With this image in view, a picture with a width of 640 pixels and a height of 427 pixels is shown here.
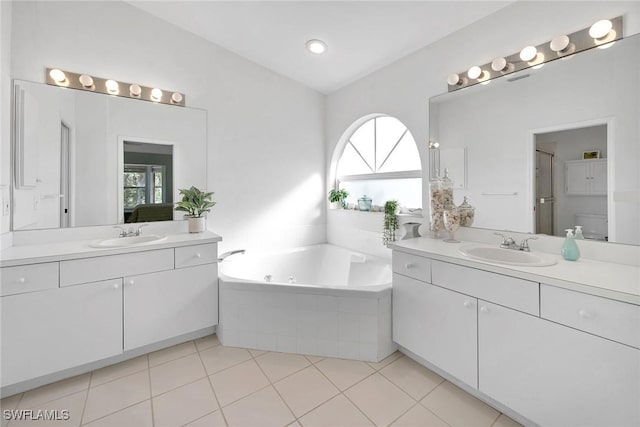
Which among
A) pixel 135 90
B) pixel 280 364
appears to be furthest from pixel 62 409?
pixel 135 90

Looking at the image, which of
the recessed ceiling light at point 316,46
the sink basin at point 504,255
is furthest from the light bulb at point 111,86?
the sink basin at point 504,255

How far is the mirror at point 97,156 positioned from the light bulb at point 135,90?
74 mm

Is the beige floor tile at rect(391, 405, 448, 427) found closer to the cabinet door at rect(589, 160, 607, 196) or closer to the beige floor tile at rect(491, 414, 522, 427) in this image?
the beige floor tile at rect(491, 414, 522, 427)

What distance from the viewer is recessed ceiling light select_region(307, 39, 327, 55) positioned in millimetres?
2474

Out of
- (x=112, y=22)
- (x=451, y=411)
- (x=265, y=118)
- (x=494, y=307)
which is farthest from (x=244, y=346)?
(x=112, y=22)

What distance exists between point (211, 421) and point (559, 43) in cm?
281

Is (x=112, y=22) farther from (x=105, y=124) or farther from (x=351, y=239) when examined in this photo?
(x=351, y=239)

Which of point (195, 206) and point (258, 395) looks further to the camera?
point (195, 206)

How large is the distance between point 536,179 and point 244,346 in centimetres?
229

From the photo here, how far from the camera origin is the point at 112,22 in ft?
7.47

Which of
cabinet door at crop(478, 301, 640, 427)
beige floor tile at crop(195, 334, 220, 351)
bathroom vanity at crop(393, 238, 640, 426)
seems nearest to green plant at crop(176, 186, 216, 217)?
beige floor tile at crop(195, 334, 220, 351)

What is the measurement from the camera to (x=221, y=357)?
78.5 inches

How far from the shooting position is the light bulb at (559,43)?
5.18 feet

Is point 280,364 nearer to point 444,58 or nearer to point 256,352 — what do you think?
point 256,352
